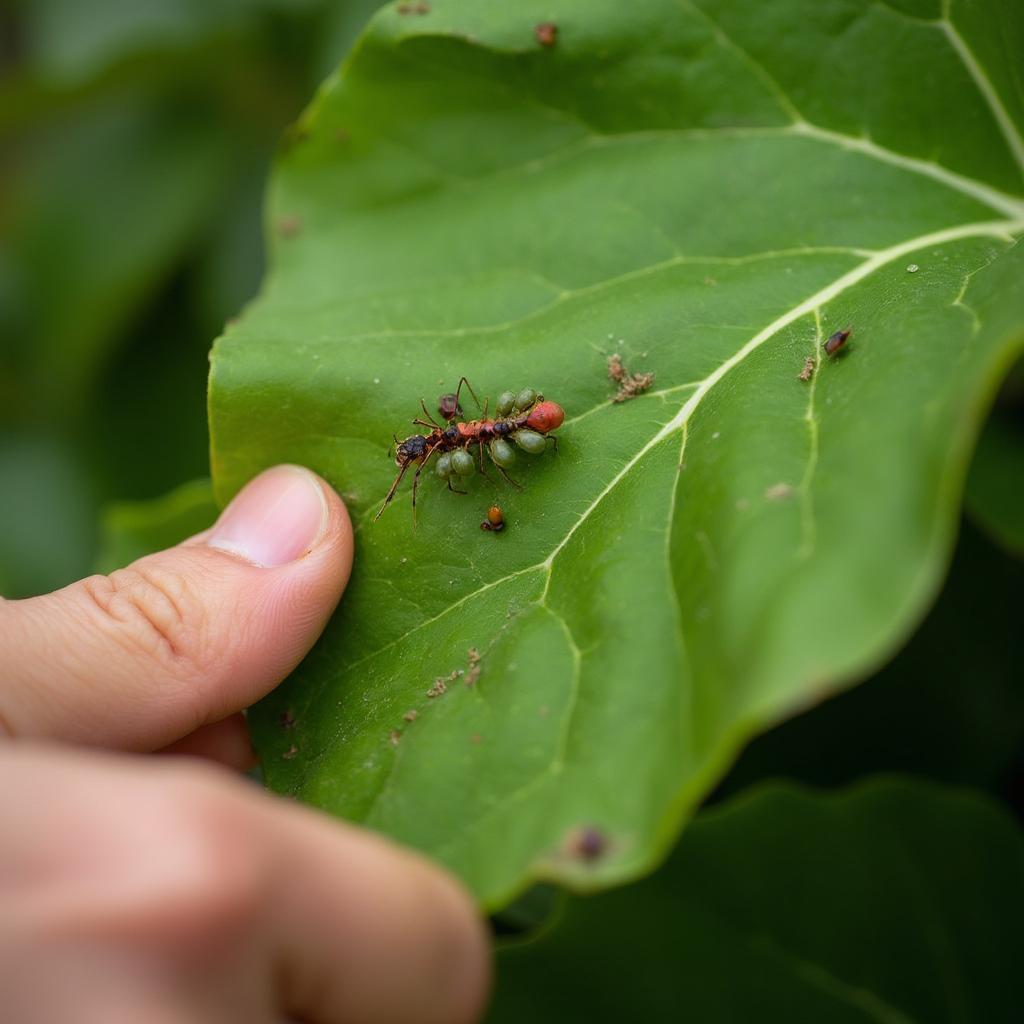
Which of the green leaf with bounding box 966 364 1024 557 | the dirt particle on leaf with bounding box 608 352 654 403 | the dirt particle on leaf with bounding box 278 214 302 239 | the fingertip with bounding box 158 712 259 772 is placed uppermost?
the dirt particle on leaf with bounding box 278 214 302 239

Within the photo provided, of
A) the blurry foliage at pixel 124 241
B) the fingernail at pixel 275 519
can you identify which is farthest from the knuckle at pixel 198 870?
the blurry foliage at pixel 124 241

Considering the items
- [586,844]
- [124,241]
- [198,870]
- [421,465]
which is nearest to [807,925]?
[586,844]

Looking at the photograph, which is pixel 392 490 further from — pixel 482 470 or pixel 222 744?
pixel 222 744

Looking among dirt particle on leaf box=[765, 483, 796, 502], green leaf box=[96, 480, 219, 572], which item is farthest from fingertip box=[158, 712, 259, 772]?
dirt particle on leaf box=[765, 483, 796, 502]

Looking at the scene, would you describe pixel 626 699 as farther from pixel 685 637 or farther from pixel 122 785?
pixel 122 785

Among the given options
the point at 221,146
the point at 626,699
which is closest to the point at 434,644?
the point at 626,699

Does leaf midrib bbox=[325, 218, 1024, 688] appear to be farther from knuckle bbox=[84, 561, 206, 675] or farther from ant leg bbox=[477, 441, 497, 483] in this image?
knuckle bbox=[84, 561, 206, 675]
